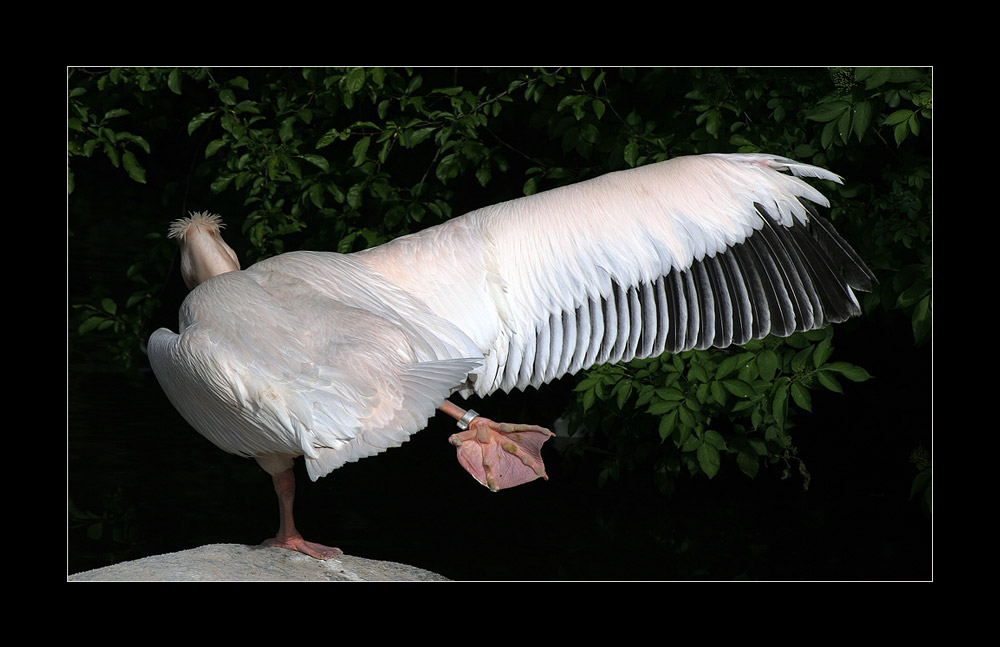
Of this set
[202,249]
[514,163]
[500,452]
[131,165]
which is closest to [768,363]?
[500,452]

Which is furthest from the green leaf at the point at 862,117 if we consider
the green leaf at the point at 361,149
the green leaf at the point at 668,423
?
→ the green leaf at the point at 361,149

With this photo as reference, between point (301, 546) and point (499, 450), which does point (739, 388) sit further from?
point (301, 546)

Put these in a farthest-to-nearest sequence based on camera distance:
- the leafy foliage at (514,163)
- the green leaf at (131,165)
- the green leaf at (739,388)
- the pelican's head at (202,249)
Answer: the green leaf at (131,165)
the green leaf at (739,388)
the leafy foliage at (514,163)
the pelican's head at (202,249)

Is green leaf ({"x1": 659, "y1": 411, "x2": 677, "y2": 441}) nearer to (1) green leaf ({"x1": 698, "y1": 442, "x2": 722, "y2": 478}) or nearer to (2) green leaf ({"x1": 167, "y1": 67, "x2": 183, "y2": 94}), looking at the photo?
(1) green leaf ({"x1": 698, "y1": 442, "x2": 722, "y2": 478})

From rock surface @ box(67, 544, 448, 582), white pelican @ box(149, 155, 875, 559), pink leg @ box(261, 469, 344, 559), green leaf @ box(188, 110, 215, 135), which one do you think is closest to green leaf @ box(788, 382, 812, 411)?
white pelican @ box(149, 155, 875, 559)

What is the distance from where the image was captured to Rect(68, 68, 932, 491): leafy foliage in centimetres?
384

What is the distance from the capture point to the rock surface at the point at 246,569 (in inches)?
121

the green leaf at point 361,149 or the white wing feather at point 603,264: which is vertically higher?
the green leaf at point 361,149

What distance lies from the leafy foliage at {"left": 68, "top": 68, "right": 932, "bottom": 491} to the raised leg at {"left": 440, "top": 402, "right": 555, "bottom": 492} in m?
1.08

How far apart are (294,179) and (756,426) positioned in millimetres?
2148

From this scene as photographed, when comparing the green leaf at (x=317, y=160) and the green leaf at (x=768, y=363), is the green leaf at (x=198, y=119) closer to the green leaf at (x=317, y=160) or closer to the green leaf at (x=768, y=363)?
the green leaf at (x=317, y=160)

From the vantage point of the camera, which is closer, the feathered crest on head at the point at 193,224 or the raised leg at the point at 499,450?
the raised leg at the point at 499,450
